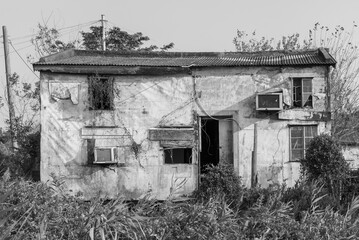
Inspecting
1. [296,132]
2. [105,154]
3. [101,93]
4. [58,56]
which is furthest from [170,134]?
[58,56]

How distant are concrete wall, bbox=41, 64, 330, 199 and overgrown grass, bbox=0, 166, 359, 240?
5701mm

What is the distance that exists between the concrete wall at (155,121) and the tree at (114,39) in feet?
34.3

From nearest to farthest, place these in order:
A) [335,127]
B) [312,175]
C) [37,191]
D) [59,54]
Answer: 1. [37,191]
2. [312,175]
3. [59,54]
4. [335,127]

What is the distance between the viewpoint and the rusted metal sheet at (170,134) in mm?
15125

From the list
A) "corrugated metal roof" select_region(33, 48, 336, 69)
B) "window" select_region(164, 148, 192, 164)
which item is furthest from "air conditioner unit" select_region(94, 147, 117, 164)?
"corrugated metal roof" select_region(33, 48, 336, 69)

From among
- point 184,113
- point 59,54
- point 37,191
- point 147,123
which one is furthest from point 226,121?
point 37,191

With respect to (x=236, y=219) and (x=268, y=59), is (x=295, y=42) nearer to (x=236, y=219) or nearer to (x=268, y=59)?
(x=268, y=59)

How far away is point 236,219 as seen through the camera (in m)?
8.61

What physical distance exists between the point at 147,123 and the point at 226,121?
2.41 m

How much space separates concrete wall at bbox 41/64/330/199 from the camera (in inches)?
591

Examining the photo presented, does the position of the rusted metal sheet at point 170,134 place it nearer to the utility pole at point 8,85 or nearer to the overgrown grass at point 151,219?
the utility pole at point 8,85

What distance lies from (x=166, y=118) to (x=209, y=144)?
2244 mm

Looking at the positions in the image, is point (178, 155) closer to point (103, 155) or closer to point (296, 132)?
point (103, 155)

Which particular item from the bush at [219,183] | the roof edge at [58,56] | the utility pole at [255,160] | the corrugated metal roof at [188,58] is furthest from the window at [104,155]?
the utility pole at [255,160]
